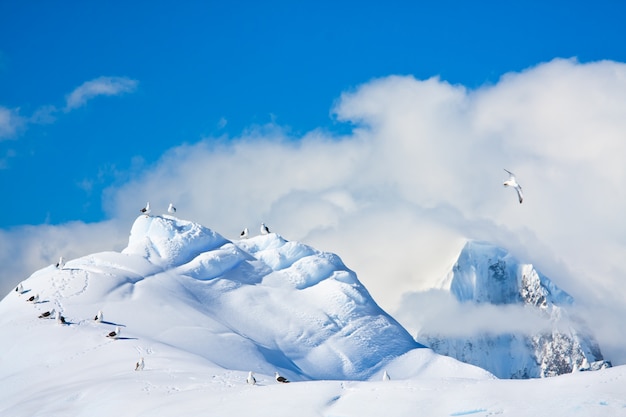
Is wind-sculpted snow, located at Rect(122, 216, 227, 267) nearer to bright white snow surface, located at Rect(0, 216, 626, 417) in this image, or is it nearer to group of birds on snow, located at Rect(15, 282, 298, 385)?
bright white snow surface, located at Rect(0, 216, 626, 417)

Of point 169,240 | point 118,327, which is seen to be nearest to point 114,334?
point 118,327

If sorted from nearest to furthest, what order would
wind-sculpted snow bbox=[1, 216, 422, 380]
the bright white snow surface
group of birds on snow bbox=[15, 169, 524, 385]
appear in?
1. the bright white snow surface
2. group of birds on snow bbox=[15, 169, 524, 385]
3. wind-sculpted snow bbox=[1, 216, 422, 380]

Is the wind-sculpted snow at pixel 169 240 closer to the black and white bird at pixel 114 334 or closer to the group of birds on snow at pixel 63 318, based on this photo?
the group of birds on snow at pixel 63 318

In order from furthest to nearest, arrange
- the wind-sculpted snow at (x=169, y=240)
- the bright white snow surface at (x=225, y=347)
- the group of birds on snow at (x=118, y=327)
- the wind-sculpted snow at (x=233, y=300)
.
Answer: the wind-sculpted snow at (x=169, y=240) → the wind-sculpted snow at (x=233, y=300) → the group of birds on snow at (x=118, y=327) → the bright white snow surface at (x=225, y=347)

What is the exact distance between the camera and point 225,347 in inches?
3285

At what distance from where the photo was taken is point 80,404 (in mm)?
53781

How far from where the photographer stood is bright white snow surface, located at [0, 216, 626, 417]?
44562 mm

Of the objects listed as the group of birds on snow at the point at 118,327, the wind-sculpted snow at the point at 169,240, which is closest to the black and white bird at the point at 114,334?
the group of birds on snow at the point at 118,327

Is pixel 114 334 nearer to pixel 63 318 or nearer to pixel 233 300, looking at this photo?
pixel 63 318

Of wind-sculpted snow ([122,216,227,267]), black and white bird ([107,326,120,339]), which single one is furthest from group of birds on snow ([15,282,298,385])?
wind-sculpted snow ([122,216,227,267])

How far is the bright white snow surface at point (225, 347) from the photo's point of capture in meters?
44.6

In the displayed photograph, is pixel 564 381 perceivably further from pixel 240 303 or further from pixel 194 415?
pixel 240 303

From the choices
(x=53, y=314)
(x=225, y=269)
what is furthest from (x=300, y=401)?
(x=225, y=269)

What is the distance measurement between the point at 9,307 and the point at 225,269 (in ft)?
86.6
